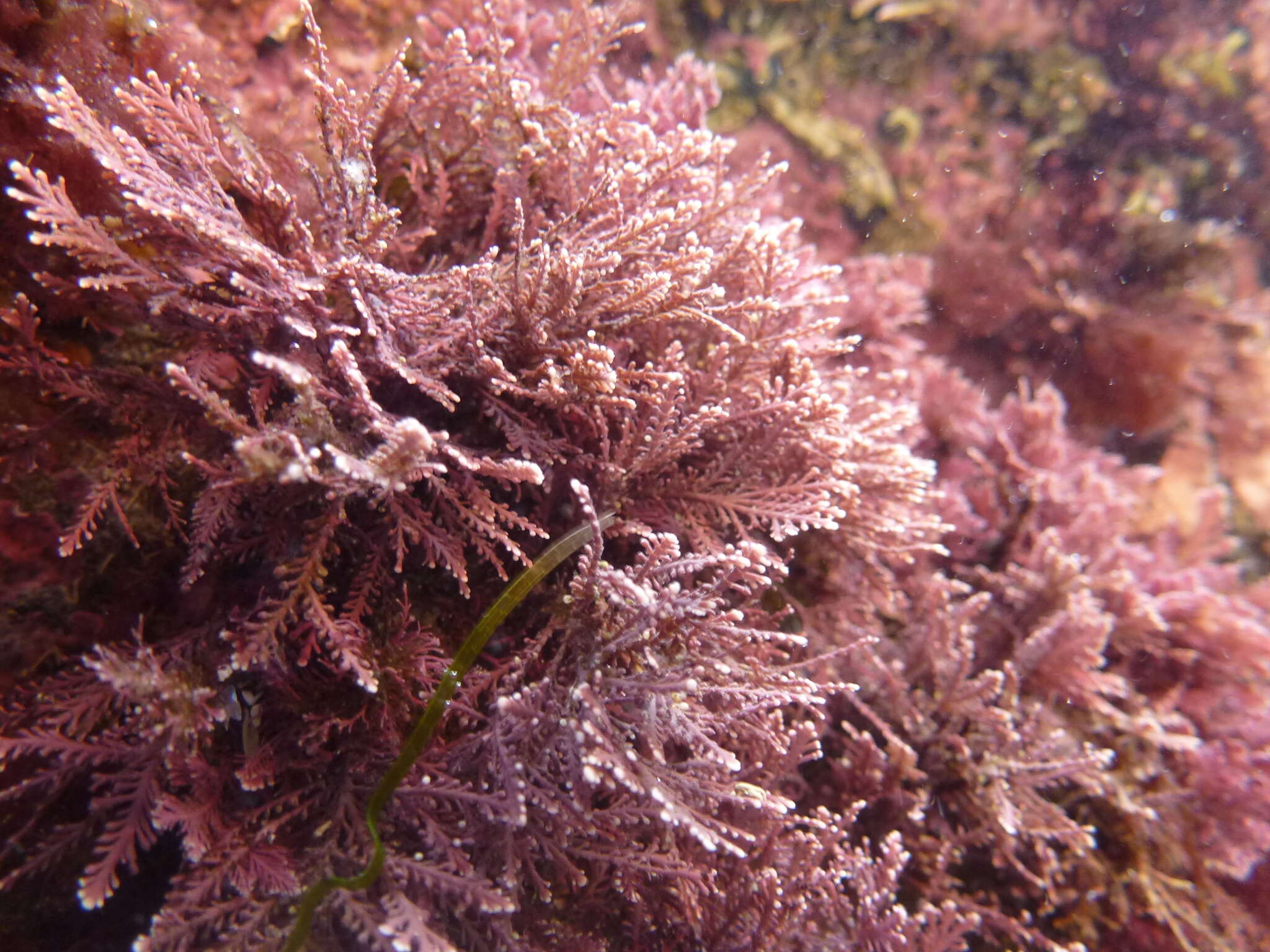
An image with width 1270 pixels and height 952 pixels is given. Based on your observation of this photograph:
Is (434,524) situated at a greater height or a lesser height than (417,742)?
greater

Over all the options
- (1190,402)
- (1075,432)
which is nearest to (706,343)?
(1075,432)

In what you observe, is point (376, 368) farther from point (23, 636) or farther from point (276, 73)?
point (276, 73)

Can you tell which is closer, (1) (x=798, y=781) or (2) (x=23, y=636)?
(2) (x=23, y=636)

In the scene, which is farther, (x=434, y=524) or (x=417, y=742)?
(x=434, y=524)
